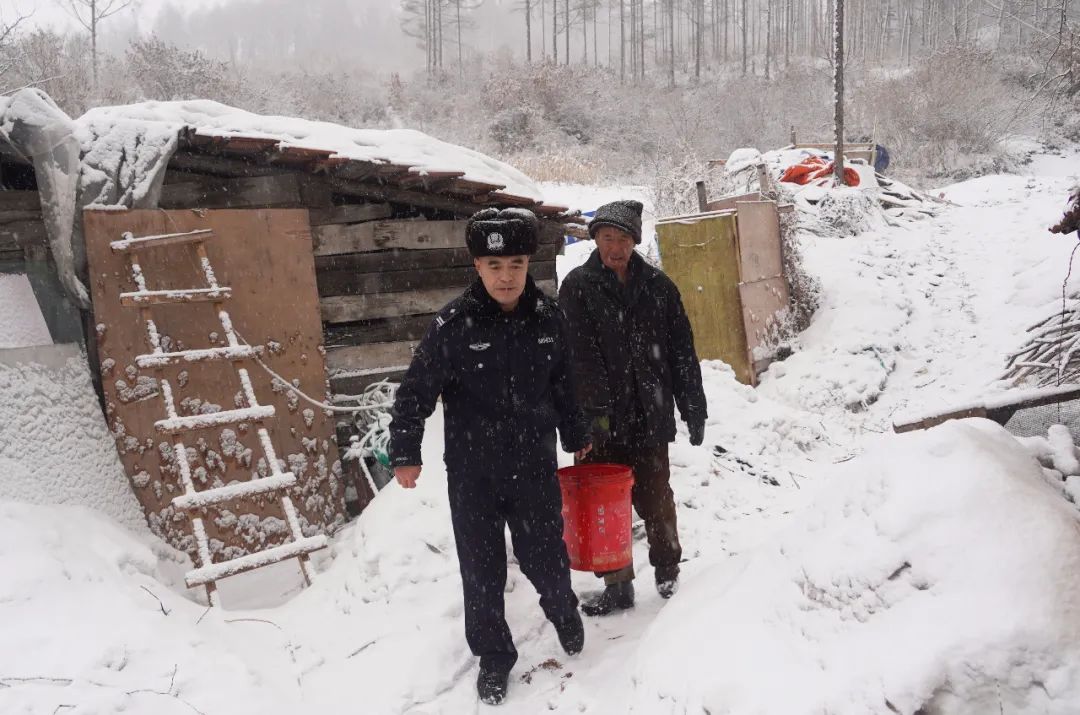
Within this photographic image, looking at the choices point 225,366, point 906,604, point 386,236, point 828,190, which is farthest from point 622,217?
point 828,190

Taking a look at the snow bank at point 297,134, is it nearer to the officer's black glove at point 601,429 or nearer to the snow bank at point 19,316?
the snow bank at point 19,316

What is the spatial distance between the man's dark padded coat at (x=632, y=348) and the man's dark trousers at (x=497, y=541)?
25.5 inches

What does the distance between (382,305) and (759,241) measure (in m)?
5.65

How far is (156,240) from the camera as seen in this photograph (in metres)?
4.79

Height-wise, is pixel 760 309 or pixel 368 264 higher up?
pixel 368 264

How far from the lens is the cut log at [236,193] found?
5.10 m

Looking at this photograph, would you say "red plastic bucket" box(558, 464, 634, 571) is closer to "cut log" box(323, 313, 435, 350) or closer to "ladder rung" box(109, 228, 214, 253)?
"cut log" box(323, 313, 435, 350)

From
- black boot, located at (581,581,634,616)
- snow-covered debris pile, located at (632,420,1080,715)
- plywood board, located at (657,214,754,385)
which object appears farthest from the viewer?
plywood board, located at (657,214,754,385)

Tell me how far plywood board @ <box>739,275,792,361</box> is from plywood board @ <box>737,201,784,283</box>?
0.11 m

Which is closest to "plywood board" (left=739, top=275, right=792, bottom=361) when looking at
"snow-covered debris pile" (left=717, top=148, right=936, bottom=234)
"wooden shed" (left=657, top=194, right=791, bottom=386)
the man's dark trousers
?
"wooden shed" (left=657, top=194, right=791, bottom=386)

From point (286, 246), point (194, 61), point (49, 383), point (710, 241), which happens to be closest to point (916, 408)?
point (710, 241)

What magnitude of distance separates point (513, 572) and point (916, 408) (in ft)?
19.4

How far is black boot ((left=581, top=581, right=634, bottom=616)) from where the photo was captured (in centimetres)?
371

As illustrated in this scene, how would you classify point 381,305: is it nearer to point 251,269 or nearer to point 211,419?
point 251,269
